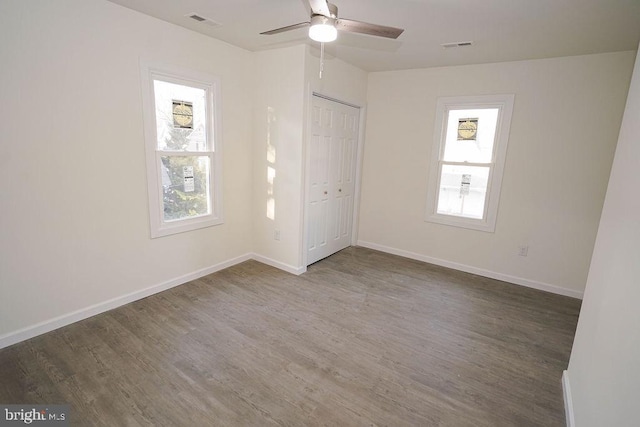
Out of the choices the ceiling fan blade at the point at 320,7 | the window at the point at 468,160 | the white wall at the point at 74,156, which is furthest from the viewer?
the window at the point at 468,160

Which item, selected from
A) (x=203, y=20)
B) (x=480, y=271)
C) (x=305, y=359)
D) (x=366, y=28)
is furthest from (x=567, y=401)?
(x=203, y=20)

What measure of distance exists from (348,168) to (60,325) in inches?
141

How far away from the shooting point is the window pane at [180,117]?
2.92 metres

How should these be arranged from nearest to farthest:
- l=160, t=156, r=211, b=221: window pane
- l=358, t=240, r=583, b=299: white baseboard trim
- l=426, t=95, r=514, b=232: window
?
l=160, t=156, r=211, b=221: window pane
l=358, t=240, r=583, b=299: white baseboard trim
l=426, t=95, r=514, b=232: window

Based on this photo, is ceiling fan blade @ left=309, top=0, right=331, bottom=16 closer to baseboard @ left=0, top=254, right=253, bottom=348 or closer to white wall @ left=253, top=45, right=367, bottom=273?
white wall @ left=253, top=45, right=367, bottom=273

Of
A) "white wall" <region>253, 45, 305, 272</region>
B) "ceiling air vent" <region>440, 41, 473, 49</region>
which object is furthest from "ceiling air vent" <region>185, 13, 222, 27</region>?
"ceiling air vent" <region>440, 41, 473, 49</region>

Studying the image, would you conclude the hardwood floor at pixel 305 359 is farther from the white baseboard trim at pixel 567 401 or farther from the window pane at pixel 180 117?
the window pane at pixel 180 117

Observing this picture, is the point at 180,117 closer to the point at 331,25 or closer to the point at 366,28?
the point at 331,25

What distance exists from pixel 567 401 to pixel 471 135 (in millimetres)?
2938

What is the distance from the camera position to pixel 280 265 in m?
3.83

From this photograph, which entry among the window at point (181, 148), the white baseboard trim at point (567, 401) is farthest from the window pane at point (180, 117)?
the white baseboard trim at point (567, 401)

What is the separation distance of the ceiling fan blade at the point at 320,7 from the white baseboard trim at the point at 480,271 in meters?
3.42

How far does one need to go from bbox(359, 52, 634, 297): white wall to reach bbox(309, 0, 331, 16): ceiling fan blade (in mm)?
2595

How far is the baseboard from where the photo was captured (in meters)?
2.27
